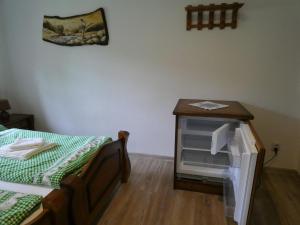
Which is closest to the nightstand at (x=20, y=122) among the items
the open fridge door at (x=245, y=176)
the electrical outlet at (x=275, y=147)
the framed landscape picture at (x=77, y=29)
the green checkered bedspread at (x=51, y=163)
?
the green checkered bedspread at (x=51, y=163)

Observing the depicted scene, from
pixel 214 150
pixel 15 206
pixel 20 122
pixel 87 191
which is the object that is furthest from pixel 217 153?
pixel 20 122

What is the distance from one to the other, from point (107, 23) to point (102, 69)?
0.60 metres

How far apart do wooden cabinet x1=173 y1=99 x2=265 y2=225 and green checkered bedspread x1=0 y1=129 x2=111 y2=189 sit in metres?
0.86

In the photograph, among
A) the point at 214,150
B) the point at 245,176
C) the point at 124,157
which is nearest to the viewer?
the point at 245,176

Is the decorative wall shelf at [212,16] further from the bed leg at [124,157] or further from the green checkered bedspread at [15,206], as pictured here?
the green checkered bedspread at [15,206]

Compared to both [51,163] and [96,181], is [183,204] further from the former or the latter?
[51,163]

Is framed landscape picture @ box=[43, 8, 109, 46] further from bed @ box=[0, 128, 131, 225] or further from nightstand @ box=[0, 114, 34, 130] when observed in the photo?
bed @ box=[0, 128, 131, 225]

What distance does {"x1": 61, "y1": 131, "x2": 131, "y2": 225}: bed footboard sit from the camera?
4.35 feet

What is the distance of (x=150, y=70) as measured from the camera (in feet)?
8.84

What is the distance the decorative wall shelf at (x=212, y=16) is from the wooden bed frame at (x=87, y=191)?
1543mm

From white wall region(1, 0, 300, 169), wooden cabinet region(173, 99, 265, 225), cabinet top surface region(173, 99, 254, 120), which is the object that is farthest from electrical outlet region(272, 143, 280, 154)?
cabinet top surface region(173, 99, 254, 120)

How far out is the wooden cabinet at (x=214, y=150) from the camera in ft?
5.51

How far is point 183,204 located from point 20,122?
2.57 m

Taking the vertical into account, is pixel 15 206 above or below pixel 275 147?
above
